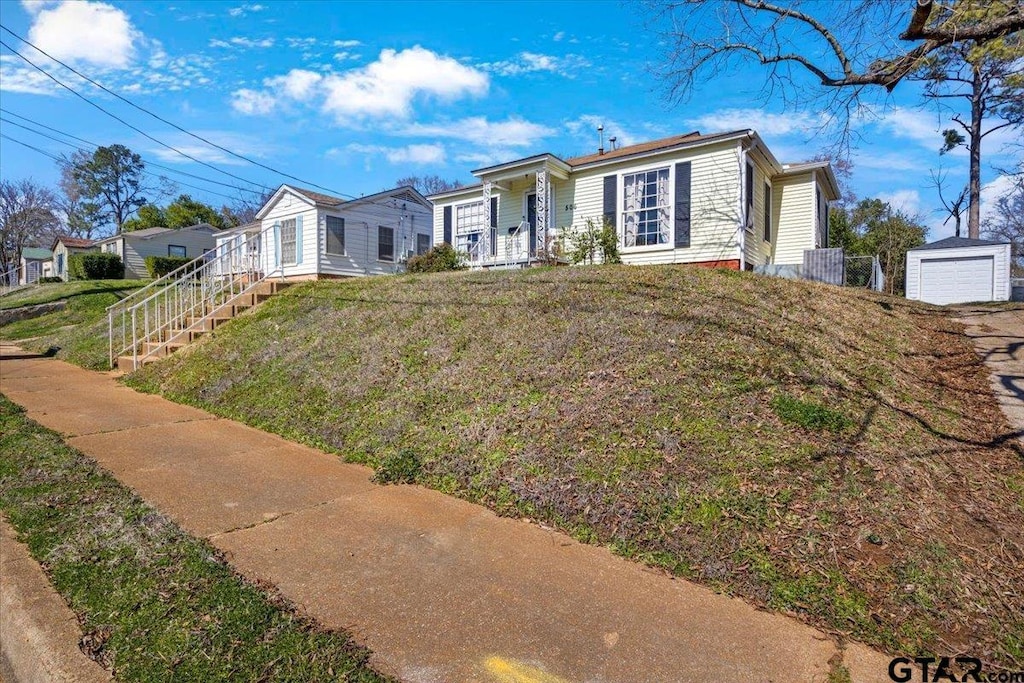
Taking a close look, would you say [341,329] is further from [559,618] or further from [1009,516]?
[1009,516]

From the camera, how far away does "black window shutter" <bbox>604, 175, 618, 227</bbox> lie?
14120 millimetres

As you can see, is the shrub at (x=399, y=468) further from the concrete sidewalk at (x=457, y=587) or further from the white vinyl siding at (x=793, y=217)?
the white vinyl siding at (x=793, y=217)

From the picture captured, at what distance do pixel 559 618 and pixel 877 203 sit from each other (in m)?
35.0

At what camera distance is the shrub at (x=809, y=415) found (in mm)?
4066

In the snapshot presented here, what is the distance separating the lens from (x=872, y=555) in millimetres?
2906

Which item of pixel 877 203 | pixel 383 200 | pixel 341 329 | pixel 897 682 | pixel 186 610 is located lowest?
pixel 897 682

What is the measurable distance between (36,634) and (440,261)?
13.2m

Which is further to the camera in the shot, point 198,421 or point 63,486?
point 198,421

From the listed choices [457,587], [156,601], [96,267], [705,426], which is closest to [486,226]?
[705,426]

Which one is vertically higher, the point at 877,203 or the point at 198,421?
the point at 877,203

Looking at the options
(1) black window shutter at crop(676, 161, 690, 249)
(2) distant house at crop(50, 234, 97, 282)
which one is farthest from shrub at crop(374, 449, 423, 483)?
(2) distant house at crop(50, 234, 97, 282)

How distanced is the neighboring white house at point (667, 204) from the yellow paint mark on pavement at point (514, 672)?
11.9 meters

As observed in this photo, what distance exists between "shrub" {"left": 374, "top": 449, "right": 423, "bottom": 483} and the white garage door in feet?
45.7

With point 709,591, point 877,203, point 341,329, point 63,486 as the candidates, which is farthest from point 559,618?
point 877,203
